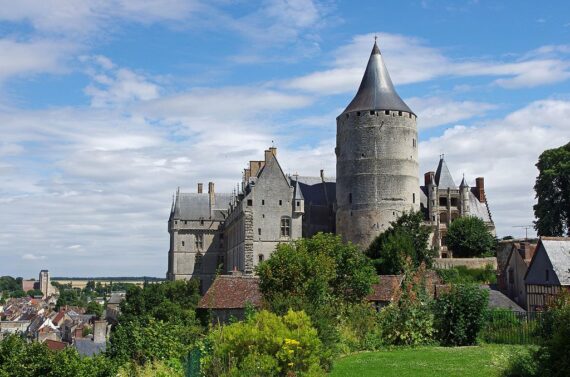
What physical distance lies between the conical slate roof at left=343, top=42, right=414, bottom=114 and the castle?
0.25 ft

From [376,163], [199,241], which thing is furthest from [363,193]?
[199,241]

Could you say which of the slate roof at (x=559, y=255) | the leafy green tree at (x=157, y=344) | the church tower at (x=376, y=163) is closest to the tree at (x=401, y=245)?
the church tower at (x=376, y=163)

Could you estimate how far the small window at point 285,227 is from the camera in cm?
5978

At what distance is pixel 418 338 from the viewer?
75.4ft

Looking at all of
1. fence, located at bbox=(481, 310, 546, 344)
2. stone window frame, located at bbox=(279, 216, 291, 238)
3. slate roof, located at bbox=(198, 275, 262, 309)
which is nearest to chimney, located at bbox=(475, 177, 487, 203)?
stone window frame, located at bbox=(279, 216, 291, 238)

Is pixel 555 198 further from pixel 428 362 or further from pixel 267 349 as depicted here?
pixel 267 349

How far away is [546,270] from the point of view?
3675 cm

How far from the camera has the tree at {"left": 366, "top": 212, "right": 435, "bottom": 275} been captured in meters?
50.6

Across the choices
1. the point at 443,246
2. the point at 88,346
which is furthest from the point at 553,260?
the point at 88,346

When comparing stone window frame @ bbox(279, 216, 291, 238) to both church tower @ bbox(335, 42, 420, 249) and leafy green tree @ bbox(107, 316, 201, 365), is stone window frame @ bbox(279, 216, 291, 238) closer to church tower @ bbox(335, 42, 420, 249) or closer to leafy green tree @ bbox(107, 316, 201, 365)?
church tower @ bbox(335, 42, 420, 249)

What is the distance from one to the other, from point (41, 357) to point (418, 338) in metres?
12.0

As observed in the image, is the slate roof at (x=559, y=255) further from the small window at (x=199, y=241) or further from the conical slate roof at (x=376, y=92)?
the small window at (x=199, y=241)

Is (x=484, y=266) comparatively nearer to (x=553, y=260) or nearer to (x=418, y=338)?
(x=553, y=260)

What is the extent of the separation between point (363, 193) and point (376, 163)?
2.49m
